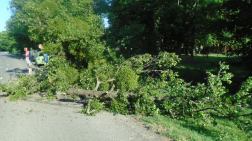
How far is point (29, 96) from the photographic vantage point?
8039 millimetres

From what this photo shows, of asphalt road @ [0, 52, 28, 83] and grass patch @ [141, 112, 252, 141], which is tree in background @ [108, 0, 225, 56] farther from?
grass patch @ [141, 112, 252, 141]

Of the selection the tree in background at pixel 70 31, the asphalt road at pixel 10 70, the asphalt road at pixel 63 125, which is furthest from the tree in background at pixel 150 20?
the asphalt road at pixel 63 125

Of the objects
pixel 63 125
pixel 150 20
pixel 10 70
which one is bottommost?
pixel 63 125

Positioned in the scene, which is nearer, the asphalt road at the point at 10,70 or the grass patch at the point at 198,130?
the grass patch at the point at 198,130

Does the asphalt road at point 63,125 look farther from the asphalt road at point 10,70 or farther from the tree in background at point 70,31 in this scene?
the asphalt road at point 10,70

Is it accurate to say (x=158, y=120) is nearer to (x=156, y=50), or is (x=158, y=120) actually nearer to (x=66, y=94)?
(x=66, y=94)

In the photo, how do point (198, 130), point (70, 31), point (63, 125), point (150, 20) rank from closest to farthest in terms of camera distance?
point (198, 130) → point (63, 125) → point (70, 31) → point (150, 20)

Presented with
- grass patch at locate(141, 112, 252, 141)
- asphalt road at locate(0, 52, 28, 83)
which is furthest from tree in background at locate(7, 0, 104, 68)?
grass patch at locate(141, 112, 252, 141)

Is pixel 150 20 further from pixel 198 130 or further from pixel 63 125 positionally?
pixel 63 125

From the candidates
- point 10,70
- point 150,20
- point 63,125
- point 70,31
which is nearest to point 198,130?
point 63,125

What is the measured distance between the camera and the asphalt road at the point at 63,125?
468 centimetres

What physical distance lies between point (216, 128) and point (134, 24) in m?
10.1

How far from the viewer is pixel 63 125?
17.6ft

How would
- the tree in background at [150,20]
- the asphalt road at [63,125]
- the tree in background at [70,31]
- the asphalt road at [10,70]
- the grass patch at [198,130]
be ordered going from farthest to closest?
1. the tree in background at [150,20]
2. the asphalt road at [10,70]
3. the tree in background at [70,31]
4. the asphalt road at [63,125]
5. the grass patch at [198,130]
